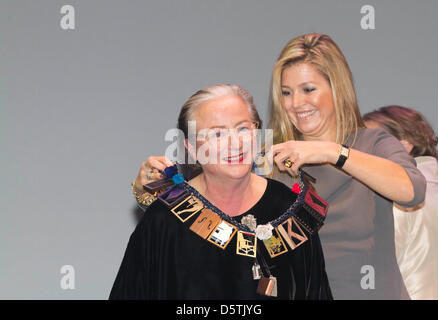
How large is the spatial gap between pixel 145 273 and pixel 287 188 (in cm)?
63

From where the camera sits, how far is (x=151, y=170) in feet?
7.62

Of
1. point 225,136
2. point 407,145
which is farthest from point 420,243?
point 225,136

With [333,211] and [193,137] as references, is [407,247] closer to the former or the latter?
[333,211]

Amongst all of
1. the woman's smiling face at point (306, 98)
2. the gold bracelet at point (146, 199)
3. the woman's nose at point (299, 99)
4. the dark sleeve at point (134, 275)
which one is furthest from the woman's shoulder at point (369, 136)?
the dark sleeve at point (134, 275)

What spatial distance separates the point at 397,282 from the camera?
2518mm

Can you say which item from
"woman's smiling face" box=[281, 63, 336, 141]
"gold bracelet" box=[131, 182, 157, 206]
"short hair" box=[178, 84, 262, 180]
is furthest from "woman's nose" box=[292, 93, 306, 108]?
"gold bracelet" box=[131, 182, 157, 206]

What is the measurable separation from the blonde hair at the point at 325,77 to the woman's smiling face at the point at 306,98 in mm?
21

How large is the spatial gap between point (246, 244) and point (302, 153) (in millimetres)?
406

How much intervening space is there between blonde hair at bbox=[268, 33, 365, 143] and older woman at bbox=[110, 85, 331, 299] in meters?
0.40

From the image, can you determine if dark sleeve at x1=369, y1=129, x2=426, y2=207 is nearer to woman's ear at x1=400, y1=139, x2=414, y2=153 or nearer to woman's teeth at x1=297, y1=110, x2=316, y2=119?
woman's teeth at x1=297, y1=110, x2=316, y2=119

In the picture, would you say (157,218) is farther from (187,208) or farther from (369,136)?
(369,136)

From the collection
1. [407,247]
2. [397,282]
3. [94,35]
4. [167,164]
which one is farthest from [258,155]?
[94,35]

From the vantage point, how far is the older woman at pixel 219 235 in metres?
2.06

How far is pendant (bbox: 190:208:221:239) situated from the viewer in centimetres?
208
